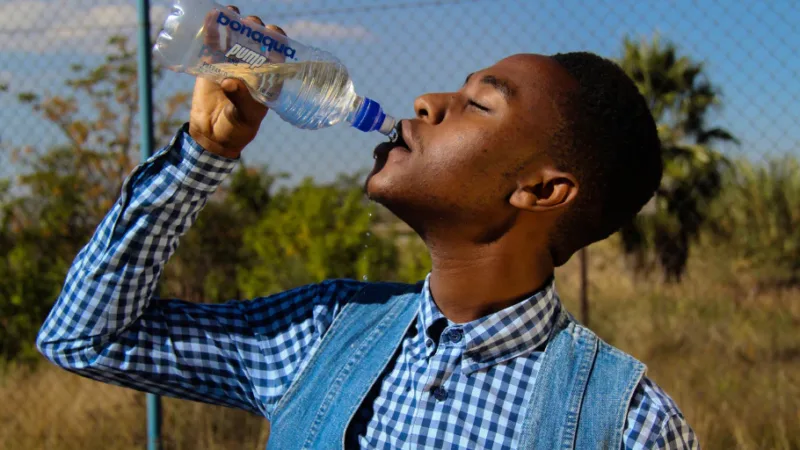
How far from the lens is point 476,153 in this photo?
144 cm

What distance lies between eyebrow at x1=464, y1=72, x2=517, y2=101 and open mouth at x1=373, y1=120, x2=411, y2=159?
19 cm

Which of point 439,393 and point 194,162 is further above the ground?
point 194,162

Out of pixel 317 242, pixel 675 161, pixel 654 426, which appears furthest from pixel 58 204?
pixel 675 161

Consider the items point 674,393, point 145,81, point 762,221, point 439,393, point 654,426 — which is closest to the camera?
point 654,426

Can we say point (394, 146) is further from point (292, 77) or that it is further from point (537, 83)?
point (292, 77)

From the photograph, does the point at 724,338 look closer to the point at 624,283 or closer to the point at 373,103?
the point at 624,283

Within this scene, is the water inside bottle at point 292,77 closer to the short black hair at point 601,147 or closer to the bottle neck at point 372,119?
the bottle neck at point 372,119

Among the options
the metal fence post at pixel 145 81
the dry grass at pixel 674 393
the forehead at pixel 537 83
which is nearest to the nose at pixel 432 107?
the forehead at pixel 537 83

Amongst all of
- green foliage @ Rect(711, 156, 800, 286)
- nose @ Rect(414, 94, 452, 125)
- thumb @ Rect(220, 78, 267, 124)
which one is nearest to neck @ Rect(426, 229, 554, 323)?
nose @ Rect(414, 94, 452, 125)

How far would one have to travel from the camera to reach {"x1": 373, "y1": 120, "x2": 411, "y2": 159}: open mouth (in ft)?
4.91

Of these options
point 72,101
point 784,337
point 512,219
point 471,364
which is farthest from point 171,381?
point 784,337

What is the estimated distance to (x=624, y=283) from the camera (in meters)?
7.43

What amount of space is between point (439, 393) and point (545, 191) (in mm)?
438

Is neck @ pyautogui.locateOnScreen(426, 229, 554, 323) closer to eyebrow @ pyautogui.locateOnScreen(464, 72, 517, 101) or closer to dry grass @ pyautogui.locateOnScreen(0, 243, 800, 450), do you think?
eyebrow @ pyautogui.locateOnScreen(464, 72, 517, 101)
